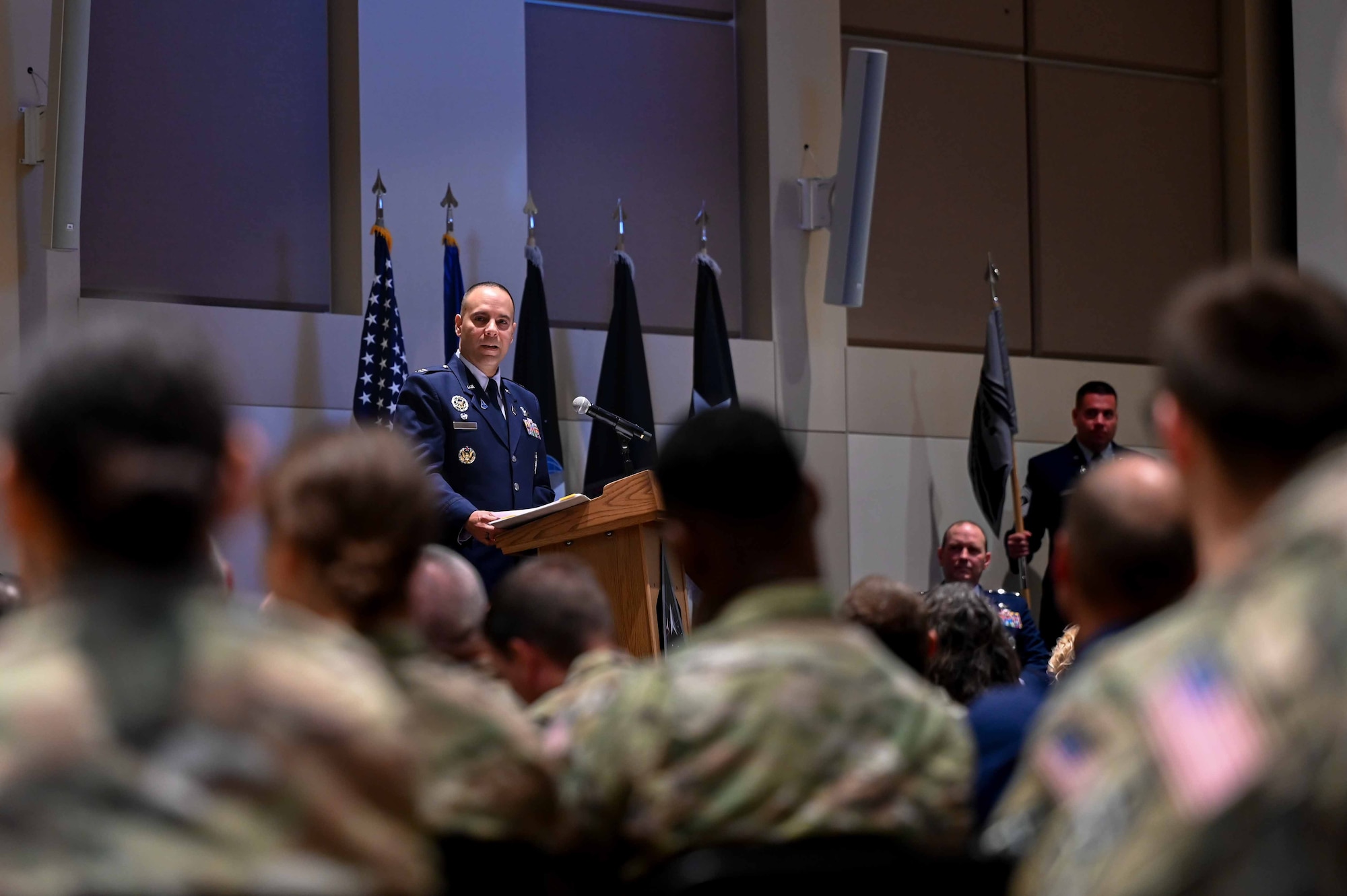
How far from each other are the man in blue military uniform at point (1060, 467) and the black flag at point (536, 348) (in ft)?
7.01

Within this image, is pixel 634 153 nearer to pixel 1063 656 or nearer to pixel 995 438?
pixel 995 438

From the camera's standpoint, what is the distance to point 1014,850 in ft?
4.87

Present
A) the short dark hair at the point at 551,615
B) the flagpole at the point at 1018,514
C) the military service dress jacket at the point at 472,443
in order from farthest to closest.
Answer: the flagpole at the point at 1018,514 < the military service dress jacket at the point at 472,443 < the short dark hair at the point at 551,615

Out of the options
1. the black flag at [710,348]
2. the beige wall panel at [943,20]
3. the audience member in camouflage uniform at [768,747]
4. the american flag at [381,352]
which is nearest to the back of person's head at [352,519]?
the audience member in camouflage uniform at [768,747]

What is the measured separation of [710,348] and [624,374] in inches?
15.8

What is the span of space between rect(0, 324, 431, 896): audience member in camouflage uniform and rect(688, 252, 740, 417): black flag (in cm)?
552

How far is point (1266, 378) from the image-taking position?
1326mm

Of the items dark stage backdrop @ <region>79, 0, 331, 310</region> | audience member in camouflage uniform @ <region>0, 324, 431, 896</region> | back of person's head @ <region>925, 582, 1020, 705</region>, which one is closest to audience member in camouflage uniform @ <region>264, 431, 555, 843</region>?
audience member in camouflage uniform @ <region>0, 324, 431, 896</region>

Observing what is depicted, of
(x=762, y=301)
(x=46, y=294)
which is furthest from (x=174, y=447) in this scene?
(x=762, y=301)

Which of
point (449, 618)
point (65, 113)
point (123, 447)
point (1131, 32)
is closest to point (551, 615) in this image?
point (449, 618)

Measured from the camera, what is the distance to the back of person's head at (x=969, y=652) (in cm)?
298

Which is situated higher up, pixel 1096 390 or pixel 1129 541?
pixel 1096 390

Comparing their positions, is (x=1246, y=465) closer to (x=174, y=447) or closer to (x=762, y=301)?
(x=174, y=447)

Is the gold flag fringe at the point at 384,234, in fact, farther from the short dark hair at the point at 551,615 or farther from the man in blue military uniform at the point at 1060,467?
the short dark hair at the point at 551,615
